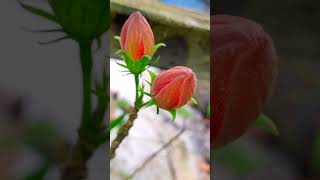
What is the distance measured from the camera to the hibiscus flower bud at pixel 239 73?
104 cm

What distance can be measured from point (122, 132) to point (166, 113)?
0.11 metres

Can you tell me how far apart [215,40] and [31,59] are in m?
0.37

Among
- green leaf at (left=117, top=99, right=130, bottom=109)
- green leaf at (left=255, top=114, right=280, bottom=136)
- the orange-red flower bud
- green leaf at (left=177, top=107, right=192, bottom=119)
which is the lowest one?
A: green leaf at (left=177, top=107, right=192, bottom=119)

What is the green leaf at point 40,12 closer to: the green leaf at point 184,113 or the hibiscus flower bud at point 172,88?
the hibiscus flower bud at point 172,88

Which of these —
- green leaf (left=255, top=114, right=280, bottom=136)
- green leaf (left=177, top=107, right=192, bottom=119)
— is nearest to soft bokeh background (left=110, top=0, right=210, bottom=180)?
green leaf (left=177, top=107, right=192, bottom=119)

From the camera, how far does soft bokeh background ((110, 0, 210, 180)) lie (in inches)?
40.9

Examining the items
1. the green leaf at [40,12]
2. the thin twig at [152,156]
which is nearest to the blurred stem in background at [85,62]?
the green leaf at [40,12]

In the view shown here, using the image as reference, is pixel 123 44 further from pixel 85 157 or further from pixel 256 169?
pixel 256 169

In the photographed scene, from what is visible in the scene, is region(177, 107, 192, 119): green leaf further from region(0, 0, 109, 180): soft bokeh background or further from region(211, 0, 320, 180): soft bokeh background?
region(0, 0, 109, 180): soft bokeh background

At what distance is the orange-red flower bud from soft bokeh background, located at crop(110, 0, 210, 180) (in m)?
0.05

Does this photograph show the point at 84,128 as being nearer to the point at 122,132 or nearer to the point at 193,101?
the point at 122,132

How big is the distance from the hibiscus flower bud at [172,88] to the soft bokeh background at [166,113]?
0.06m

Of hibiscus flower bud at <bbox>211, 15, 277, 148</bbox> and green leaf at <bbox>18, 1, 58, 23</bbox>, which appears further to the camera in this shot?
hibiscus flower bud at <bbox>211, 15, 277, 148</bbox>

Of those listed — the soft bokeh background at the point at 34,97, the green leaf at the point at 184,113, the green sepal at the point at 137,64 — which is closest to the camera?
the soft bokeh background at the point at 34,97
